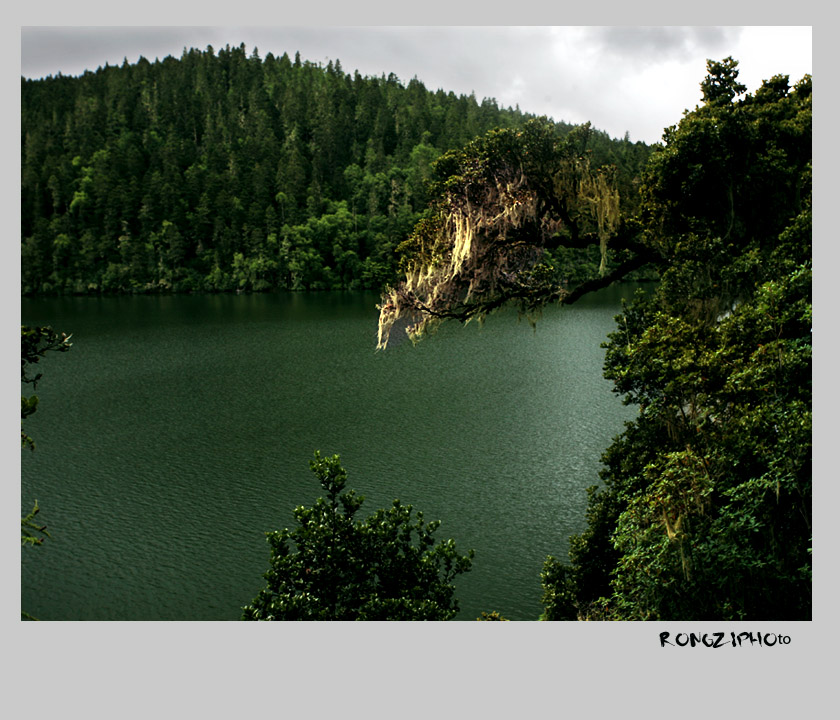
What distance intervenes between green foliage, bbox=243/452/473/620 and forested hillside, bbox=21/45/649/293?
58167 millimetres

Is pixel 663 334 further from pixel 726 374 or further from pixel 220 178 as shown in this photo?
pixel 220 178

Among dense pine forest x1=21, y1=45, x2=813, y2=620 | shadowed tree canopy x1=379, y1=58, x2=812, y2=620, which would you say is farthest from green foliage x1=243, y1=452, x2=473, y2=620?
shadowed tree canopy x1=379, y1=58, x2=812, y2=620

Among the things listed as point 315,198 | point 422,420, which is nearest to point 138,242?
point 315,198

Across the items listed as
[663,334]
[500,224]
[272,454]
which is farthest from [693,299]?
[272,454]

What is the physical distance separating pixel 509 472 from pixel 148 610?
Result: 1004 cm

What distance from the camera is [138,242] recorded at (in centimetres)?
8488

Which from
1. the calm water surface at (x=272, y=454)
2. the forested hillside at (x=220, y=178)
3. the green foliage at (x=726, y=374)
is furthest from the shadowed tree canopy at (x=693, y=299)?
the forested hillside at (x=220, y=178)

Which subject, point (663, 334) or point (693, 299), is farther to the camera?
point (693, 299)

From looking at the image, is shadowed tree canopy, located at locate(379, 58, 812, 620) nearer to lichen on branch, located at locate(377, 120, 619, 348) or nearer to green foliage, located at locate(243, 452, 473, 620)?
lichen on branch, located at locate(377, 120, 619, 348)

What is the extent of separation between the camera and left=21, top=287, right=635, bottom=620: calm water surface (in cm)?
1412

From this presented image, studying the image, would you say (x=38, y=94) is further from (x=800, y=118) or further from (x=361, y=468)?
(x=800, y=118)

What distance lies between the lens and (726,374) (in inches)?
286

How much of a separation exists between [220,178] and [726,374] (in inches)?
3859

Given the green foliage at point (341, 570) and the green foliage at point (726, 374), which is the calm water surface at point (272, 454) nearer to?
the green foliage at point (341, 570)
